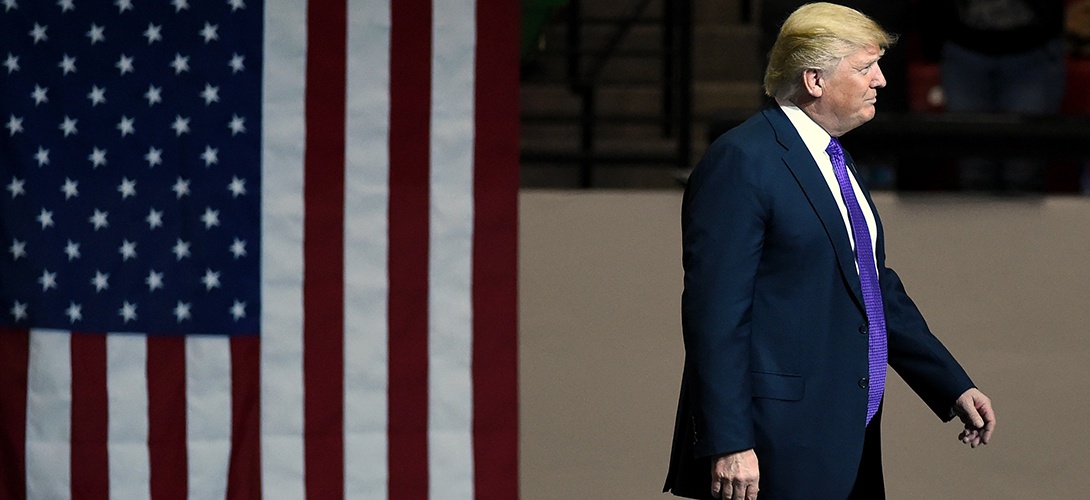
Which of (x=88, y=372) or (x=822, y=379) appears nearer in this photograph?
(x=822, y=379)

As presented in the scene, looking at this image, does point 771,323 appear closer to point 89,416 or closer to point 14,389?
point 89,416

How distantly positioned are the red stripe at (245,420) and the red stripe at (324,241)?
138 millimetres

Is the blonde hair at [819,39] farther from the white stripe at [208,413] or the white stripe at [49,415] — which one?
the white stripe at [49,415]

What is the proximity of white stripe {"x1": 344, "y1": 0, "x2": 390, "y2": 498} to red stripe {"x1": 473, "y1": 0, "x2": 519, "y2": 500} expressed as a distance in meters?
0.27

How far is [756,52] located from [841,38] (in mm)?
4080

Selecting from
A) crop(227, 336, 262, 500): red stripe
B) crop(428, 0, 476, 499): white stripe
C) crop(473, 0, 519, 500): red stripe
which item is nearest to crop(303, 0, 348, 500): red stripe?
crop(227, 336, 262, 500): red stripe

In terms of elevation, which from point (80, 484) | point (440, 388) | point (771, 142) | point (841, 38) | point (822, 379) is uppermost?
point (841, 38)

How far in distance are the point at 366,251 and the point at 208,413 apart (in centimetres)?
65

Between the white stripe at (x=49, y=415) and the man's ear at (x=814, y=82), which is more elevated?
the man's ear at (x=814, y=82)

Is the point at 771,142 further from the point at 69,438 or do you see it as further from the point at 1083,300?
the point at 69,438

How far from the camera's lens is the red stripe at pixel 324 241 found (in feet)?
13.1

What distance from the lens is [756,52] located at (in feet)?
21.6

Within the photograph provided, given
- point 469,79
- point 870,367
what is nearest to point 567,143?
point 469,79

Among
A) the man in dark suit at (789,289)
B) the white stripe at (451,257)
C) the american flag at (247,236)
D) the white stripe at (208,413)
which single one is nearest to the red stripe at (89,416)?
the american flag at (247,236)
